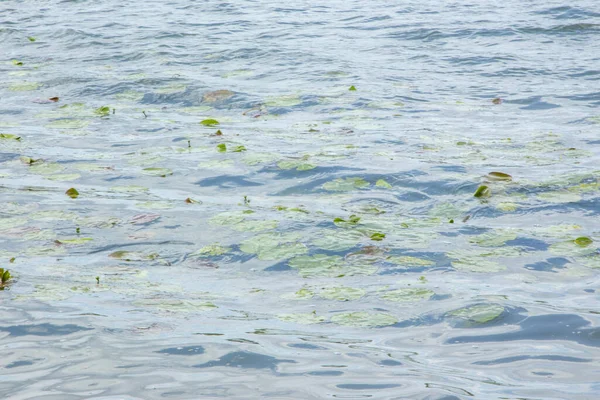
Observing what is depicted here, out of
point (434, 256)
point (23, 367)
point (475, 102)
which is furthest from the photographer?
point (475, 102)

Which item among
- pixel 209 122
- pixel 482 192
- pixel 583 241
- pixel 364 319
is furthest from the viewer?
pixel 209 122

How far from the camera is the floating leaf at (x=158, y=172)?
6.84 m

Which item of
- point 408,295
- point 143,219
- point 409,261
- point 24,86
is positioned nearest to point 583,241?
point 409,261

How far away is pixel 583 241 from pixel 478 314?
133 cm

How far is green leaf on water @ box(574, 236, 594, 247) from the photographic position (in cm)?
505

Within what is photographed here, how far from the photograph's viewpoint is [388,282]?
4551mm

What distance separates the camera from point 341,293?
4383mm

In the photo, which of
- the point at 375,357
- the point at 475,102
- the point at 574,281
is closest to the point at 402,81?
the point at 475,102

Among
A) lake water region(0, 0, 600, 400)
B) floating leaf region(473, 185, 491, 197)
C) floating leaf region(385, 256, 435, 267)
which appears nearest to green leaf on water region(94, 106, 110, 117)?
lake water region(0, 0, 600, 400)

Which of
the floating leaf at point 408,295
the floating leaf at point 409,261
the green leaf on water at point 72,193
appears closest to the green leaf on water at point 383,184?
the floating leaf at point 409,261

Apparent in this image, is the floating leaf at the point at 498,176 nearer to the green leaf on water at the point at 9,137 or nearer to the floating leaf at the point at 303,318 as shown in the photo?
the floating leaf at the point at 303,318

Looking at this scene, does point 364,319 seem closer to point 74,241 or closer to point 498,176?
point 74,241

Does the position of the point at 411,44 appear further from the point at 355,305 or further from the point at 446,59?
the point at 355,305

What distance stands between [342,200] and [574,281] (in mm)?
2048
